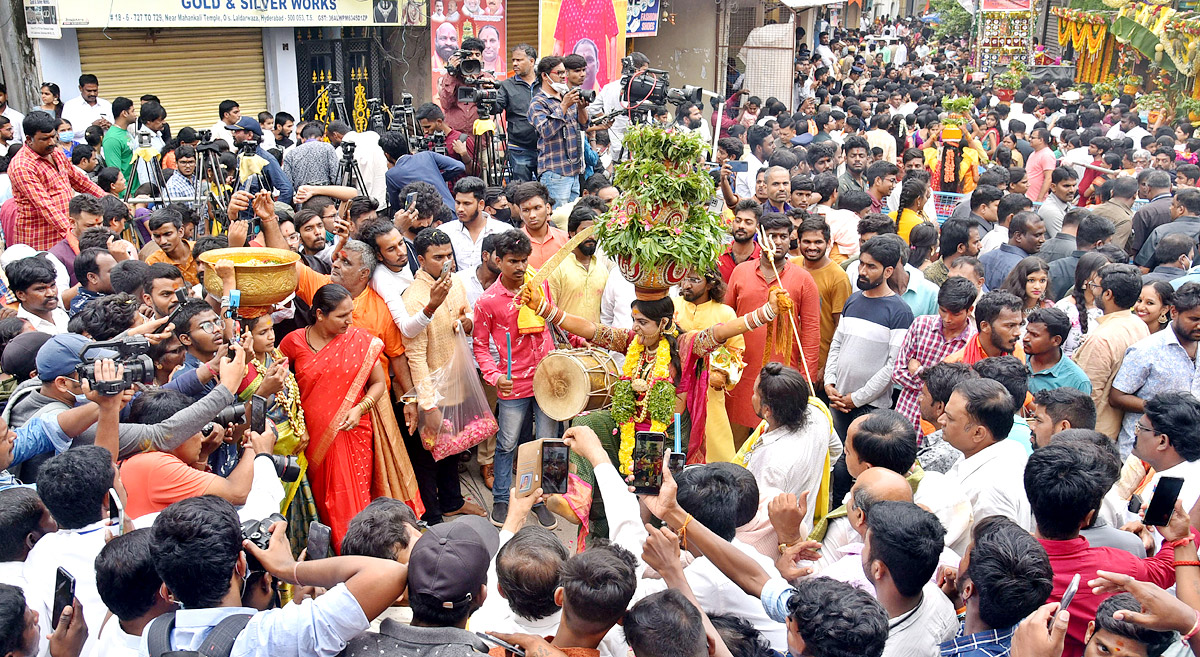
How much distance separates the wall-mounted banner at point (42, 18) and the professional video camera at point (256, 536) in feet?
29.8

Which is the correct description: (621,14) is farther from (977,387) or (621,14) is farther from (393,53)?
(977,387)

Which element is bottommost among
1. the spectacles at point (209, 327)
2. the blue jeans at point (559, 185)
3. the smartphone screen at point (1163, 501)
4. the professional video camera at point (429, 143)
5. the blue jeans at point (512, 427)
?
the blue jeans at point (512, 427)

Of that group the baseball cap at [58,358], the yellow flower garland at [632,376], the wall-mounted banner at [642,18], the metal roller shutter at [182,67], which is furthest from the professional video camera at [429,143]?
the wall-mounted banner at [642,18]

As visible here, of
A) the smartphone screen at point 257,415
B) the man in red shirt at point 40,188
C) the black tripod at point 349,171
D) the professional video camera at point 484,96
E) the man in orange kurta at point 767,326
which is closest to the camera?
the smartphone screen at point 257,415

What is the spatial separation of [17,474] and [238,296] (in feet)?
3.72

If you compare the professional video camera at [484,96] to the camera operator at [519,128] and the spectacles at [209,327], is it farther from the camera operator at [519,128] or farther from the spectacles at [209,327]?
the spectacles at [209,327]

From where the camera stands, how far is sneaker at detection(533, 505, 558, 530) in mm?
5898

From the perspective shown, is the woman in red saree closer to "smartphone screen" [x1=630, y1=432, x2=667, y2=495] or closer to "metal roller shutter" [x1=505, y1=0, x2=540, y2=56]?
"smartphone screen" [x1=630, y1=432, x2=667, y2=495]

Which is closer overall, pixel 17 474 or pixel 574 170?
pixel 17 474

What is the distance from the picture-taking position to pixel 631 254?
173 inches

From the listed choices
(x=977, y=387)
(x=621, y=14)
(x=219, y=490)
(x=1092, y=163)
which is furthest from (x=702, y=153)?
(x=621, y=14)

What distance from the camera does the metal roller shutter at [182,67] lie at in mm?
11320

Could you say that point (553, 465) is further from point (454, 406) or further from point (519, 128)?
point (519, 128)

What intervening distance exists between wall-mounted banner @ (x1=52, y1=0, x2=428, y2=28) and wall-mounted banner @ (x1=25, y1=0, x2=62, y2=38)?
0.06 m
